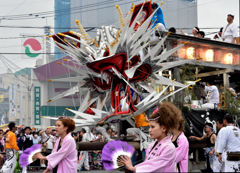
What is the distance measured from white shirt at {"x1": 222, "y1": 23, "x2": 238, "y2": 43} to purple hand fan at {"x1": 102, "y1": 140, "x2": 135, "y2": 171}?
938cm

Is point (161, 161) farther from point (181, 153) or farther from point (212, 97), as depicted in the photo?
point (212, 97)

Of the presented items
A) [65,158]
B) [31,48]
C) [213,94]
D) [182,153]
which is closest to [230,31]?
[213,94]

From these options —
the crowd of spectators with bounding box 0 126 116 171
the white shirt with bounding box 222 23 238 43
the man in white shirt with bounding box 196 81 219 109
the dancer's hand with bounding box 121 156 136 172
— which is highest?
the white shirt with bounding box 222 23 238 43

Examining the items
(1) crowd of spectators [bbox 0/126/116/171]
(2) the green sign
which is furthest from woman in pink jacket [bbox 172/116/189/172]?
(2) the green sign

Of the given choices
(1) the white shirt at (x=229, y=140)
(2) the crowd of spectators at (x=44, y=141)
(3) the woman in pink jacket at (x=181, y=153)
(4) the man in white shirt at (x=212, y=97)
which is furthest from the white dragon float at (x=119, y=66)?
(2) the crowd of spectators at (x=44, y=141)

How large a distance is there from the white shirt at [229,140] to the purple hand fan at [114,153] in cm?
365

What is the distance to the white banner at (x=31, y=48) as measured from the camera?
18.6 meters

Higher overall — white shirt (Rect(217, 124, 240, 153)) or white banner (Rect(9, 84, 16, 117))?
white banner (Rect(9, 84, 16, 117))

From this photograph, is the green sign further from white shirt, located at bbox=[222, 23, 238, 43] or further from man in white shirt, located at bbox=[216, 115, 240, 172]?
man in white shirt, located at bbox=[216, 115, 240, 172]

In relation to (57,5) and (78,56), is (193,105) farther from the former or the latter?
(57,5)

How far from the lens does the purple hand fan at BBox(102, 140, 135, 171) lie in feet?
13.7

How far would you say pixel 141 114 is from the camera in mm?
9133

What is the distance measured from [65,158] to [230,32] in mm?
8847

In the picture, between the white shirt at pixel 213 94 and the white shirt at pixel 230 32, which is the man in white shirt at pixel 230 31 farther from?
the white shirt at pixel 213 94
